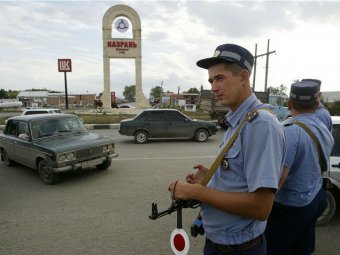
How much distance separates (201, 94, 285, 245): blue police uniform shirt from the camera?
1.42 meters

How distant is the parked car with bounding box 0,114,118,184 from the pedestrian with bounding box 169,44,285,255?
5251mm

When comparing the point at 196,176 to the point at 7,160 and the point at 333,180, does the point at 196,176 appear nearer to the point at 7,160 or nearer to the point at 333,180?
the point at 333,180

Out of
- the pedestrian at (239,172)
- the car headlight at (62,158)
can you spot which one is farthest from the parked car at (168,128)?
the pedestrian at (239,172)

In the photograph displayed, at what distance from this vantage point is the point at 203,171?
78.0 inches

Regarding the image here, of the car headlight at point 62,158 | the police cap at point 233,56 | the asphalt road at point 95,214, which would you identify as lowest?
the asphalt road at point 95,214

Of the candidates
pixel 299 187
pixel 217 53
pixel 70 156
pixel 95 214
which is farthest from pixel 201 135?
pixel 217 53

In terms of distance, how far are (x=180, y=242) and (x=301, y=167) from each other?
1.14 metres

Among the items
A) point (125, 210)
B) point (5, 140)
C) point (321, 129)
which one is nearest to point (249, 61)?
point (321, 129)

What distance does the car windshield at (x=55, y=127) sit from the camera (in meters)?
7.20

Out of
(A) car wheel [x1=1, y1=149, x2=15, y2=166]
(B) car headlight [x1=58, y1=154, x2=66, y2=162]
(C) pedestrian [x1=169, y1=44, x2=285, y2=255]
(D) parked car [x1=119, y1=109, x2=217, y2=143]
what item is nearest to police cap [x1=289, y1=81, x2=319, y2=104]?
(C) pedestrian [x1=169, y1=44, x2=285, y2=255]

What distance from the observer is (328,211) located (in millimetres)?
4082

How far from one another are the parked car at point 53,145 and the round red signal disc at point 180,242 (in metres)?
4.99

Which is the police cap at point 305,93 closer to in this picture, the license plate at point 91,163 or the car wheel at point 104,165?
the license plate at point 91,163

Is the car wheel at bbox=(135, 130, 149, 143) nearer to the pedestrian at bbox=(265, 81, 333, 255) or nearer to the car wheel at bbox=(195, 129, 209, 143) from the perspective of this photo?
the car wheel at bbox=(195, 129, 209, 143)
